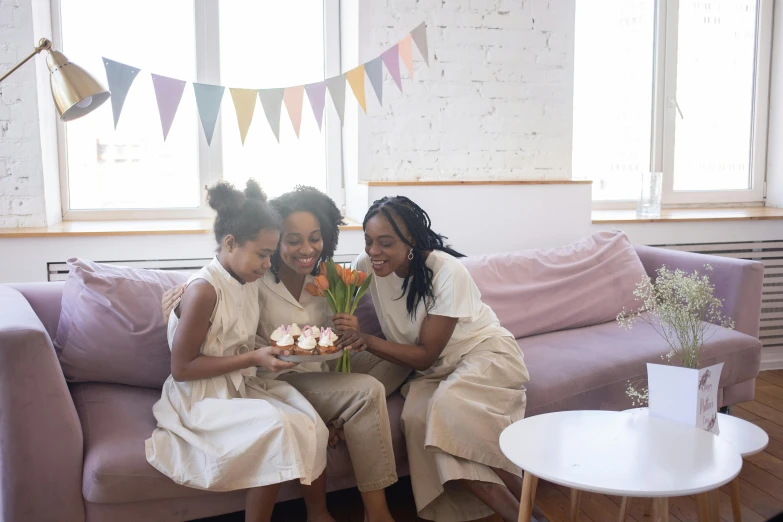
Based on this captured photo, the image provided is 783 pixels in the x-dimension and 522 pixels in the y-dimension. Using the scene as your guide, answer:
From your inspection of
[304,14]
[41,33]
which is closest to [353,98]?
[304,14]

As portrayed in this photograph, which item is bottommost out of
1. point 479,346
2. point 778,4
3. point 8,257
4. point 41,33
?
point 479,346

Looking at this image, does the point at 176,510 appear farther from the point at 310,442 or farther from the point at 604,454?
the point at 604,454

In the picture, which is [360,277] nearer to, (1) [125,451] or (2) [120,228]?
(1) [125,451]

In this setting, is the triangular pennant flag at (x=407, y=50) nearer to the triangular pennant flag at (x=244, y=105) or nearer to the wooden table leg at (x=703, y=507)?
the triangular pennant flag at (x=244, y=105)

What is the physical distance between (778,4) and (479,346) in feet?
10.3

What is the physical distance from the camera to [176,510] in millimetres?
1802

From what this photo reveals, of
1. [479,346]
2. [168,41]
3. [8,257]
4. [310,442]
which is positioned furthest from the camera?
[168,41]

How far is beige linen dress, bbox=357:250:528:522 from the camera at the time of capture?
1911 mm

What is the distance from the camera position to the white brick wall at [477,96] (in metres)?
3.25

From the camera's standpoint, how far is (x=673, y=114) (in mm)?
A: 3949

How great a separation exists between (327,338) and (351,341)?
13 cm

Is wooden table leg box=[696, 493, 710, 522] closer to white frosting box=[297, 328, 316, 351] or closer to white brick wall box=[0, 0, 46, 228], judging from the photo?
white frosting box=[297, 328, 316, 351]

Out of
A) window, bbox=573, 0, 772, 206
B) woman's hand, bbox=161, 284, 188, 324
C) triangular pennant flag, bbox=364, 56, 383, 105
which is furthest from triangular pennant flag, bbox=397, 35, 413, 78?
woman's hand, bbox=161, 284, 188, 324

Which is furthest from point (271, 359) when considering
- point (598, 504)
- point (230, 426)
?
point (598, 504)
